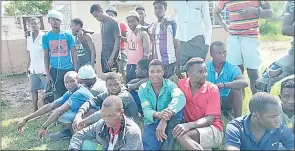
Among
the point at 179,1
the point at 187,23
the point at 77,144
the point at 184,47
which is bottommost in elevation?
the point at 77,144

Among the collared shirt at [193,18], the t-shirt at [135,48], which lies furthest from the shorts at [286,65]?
the t-shirt at [135,48]

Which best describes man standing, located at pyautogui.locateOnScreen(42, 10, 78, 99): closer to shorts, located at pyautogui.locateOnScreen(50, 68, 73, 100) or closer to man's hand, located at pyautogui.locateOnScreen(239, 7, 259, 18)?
shorts, located at pyautogui.locateOnScreen(50, 68, 73, 100)

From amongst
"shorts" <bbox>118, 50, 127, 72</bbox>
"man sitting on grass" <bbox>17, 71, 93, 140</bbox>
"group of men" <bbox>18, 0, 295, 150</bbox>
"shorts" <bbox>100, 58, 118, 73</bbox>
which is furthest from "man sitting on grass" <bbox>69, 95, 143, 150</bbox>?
"shorts" <bbox>118, 50, 127, 72</bbox>

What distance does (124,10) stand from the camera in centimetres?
1638

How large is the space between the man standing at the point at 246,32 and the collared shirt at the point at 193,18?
374mm

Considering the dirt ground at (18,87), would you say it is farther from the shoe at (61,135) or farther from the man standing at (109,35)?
the shoe at (61,135)

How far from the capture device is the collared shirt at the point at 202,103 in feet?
12.1

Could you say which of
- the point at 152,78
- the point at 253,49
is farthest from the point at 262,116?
the point at 253,49

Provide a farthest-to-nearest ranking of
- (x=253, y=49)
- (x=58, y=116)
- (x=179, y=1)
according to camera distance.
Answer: (x=179, y=1), (x=253, y=49), (x=58, y=116)

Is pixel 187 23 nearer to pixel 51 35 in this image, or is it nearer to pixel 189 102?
pixel 189 102

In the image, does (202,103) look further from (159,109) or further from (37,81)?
(37,81)

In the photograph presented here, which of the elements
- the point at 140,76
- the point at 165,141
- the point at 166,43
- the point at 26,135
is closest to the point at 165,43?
the point at 166,43

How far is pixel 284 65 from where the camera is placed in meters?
3.72

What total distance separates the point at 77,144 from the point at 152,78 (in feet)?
3.57
